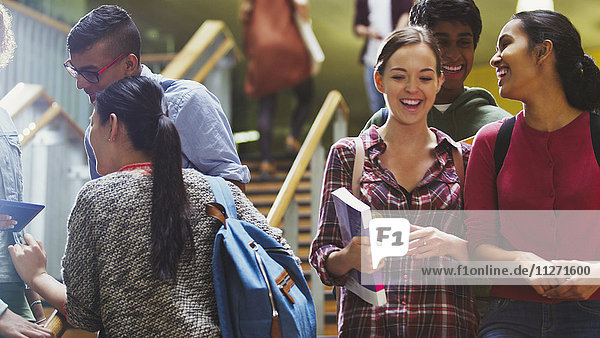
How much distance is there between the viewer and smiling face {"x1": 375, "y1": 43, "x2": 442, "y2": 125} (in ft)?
5.93

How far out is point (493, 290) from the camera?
1.75 meters

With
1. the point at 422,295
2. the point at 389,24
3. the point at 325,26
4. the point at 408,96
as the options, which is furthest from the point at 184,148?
the point at 325,26

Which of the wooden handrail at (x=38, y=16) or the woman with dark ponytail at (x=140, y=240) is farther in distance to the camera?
the wooden handrail at (x=38, y=16)

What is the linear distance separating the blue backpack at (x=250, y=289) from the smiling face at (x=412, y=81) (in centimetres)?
53

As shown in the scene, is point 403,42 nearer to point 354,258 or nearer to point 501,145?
point 501,145

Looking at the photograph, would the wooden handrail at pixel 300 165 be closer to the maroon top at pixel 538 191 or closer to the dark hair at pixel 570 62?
the maroon top at pixel 538 191

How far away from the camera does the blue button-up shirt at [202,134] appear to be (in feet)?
6.64

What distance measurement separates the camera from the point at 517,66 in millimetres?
1801

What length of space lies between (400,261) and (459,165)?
13.0 inches

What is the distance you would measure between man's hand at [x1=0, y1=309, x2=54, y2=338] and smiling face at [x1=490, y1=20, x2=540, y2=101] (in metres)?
1.40

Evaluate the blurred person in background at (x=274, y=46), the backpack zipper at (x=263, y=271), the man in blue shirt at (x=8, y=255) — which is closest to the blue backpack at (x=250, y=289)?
the backpack zipper at (x=263, y=271)

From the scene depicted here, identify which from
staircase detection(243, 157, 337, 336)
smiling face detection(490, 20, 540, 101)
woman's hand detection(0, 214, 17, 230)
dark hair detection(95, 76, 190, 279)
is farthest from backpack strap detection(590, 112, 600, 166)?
staircase detection(243, 157, 337, 336)

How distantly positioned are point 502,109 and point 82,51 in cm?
133

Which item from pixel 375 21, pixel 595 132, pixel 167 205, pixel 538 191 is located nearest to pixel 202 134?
pixel 167 205
